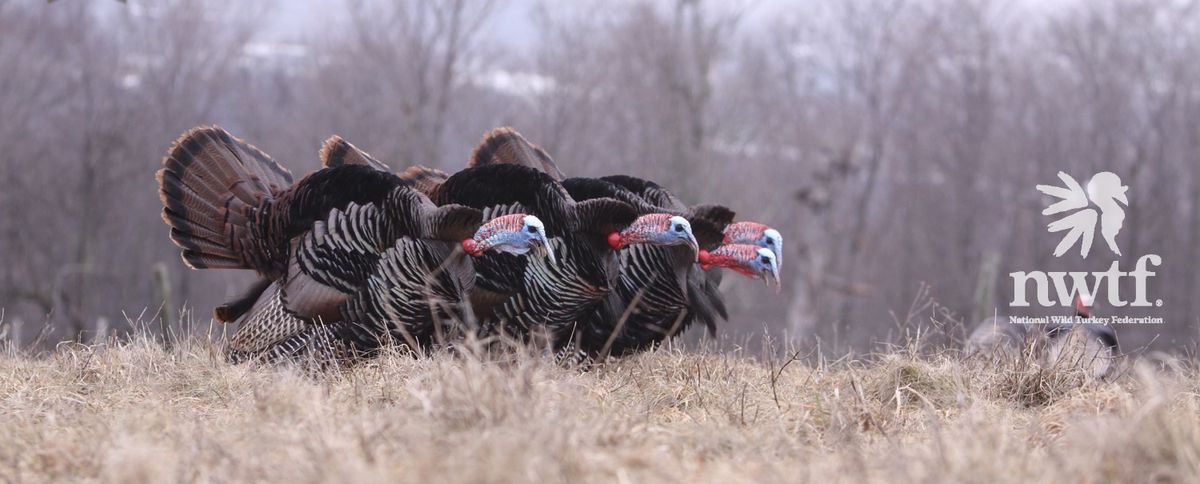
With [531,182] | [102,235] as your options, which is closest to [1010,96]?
[102,235]

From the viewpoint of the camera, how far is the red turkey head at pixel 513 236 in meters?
5.13

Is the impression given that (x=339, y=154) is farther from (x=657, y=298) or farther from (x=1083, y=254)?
(x=1083, y=254)

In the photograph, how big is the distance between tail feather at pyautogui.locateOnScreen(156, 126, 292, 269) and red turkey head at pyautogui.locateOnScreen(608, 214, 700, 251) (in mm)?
1934

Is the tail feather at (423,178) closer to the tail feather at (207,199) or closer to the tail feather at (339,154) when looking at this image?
the tail feather at (339,154)

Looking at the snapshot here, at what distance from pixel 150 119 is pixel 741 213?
37.4 feet

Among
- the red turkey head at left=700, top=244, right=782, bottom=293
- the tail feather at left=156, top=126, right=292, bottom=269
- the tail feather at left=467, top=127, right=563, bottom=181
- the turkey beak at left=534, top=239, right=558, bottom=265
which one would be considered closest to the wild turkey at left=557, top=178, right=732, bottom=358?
the red turkey head at left=700, top=244, right=782, bottom=293

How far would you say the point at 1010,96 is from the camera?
2539 cm

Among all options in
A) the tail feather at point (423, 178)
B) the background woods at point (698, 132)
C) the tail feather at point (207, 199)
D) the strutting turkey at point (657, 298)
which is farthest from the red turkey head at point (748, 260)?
the background woods at point (698, 132)

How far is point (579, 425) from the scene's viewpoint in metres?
3.14

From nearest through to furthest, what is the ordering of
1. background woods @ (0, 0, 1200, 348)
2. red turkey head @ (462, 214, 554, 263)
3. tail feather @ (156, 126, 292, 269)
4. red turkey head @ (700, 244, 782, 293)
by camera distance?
red turkey head @ (462, 214, 554, 263) → red turkey head @ (700, 244, 782, 293) → tail feather @ (156, 126, 292, 269) → background woods @ (0, 0, 1200, 348)

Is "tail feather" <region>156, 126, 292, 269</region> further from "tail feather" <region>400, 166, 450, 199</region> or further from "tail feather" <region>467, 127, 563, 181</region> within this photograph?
"tail feather" <region>467, 127, 563, 181</region>

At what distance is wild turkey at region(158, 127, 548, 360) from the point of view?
208 inches

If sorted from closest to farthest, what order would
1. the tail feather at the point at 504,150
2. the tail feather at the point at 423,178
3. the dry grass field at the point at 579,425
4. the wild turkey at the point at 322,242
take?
the dry grass field at the point at 579,425
the wild turkey at the point at 322,242
the tail feather at the point at 423,178
the tail feather at the point at 504,150

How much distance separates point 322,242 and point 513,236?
1050mm
